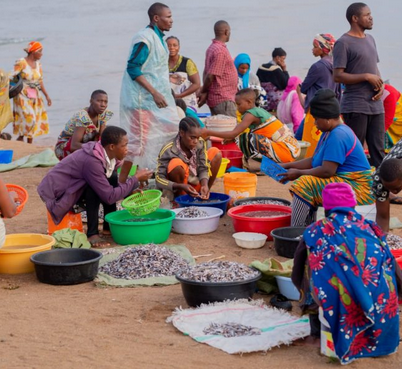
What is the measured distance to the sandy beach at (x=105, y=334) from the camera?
4031 mm

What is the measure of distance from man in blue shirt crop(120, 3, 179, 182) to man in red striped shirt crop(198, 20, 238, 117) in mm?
2070

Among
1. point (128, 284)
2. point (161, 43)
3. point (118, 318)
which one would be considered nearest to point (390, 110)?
point (161, 43)

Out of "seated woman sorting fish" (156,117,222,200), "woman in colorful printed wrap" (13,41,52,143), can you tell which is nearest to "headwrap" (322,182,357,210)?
"seated woman sorting fish" (156,117,222,200)

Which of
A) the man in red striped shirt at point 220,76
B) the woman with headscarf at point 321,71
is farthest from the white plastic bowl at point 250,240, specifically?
the man in red striped shirt at point 220,76

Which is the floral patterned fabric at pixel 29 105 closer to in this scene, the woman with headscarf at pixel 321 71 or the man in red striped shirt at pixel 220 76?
the man in red striped shirt at pixel 220 76

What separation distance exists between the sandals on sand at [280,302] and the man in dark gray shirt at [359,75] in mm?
3136

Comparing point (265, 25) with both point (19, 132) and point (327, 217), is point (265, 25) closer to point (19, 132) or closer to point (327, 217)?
point (19, 132)

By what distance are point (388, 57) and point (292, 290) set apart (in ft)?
58.6

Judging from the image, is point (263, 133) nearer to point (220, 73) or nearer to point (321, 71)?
point (321, 71)

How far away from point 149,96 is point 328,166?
2.46 meters

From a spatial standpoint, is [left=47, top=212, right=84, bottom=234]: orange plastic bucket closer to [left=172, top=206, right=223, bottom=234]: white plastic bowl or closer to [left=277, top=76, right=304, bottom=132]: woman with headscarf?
[left=172, top=206, right=223, bottom=234]: white plastic bowl

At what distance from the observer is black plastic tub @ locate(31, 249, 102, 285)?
5.34m

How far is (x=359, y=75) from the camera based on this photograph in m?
7.40

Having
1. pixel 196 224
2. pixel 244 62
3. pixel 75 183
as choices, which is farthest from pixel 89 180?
pixel 244 62
